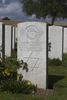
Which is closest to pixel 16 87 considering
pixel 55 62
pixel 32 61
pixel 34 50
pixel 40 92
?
pixel 40 92

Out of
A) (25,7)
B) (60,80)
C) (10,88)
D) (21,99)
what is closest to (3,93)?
(10,88)

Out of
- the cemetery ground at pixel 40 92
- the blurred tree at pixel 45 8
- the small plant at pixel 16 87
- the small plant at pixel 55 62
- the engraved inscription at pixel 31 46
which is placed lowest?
the cemetery ground at pixel 40 92

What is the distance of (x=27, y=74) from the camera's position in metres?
5.45

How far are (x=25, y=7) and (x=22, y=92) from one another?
30.6 meters

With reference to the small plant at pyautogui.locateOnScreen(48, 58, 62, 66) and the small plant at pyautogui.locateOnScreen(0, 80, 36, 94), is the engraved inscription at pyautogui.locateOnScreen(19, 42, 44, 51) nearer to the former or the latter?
the small plant at pyautogui.locateOnScreen(0, 80, 36, 94)

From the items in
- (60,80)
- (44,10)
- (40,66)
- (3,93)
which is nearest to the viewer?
(3,93)

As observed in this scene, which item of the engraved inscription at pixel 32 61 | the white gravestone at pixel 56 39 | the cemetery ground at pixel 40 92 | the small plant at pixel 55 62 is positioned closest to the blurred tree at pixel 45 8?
the white gravestone at pixel 56 39

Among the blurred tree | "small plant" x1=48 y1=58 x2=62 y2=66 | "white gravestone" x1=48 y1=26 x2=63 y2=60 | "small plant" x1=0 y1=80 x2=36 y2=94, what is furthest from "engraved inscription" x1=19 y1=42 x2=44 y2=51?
the blurred tree

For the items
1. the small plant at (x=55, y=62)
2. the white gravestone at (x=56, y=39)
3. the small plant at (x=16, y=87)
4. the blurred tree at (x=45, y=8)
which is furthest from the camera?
the blurred tree at (x=45, y=8)

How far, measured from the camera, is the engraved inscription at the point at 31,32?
210 inches

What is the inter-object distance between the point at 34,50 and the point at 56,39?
472 centimetres

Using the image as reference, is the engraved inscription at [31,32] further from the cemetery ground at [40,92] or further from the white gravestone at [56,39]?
the white gravestone at [56,39]

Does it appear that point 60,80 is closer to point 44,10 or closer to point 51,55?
point 51,55

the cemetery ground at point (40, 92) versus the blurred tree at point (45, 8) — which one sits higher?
the blurred tree at point (45, 8)
